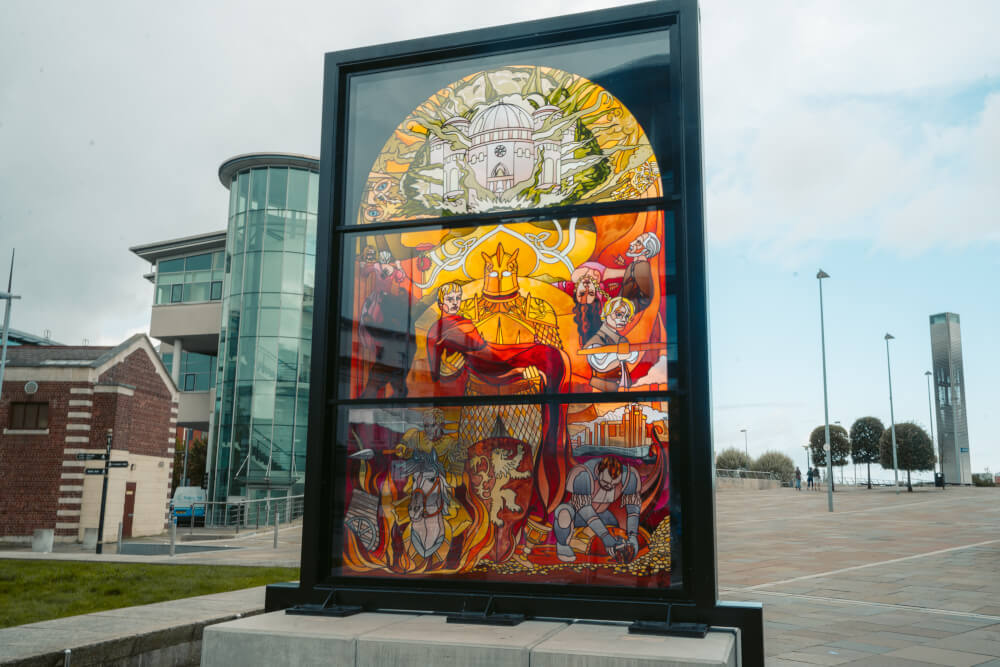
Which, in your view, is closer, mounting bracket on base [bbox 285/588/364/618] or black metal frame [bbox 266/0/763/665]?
black metal frame [bbox 266/0/763/665]

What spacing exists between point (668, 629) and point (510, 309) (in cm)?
205

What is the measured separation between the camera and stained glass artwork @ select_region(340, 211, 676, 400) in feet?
15.5

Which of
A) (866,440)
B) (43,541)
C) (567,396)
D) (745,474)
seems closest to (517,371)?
(567,396)

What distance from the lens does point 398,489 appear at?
5039mm

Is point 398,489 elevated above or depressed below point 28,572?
above

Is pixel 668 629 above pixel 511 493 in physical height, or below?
below

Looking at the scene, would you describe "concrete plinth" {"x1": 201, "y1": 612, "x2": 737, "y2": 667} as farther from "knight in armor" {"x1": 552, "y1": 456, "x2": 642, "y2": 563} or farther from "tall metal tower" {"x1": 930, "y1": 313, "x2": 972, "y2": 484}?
"tall metal tower" {"x1": 930, "y1": 313, "x2": 972, "y2": 484}

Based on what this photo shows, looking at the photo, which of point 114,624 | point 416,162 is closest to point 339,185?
point 416,162

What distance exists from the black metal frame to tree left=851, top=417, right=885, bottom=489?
6984cm

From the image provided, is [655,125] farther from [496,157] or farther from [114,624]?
[114,624]

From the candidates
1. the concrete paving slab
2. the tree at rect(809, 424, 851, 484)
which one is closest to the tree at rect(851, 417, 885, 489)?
the tree at rect(809, 424, 851, 484)

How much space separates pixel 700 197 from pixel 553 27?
1.48 metres

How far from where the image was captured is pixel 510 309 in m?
5.00

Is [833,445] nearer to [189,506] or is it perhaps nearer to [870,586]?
[189,506]
